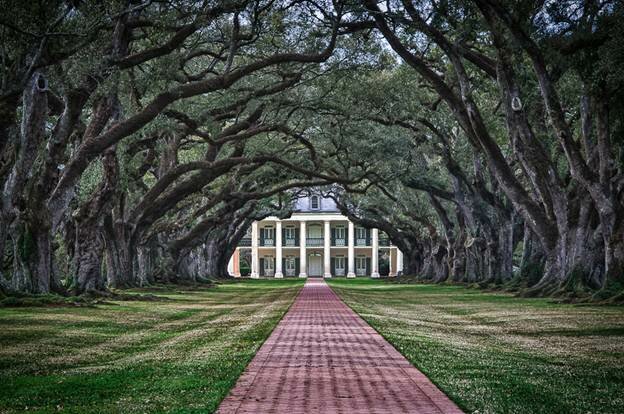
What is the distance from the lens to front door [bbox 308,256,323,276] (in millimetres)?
106250

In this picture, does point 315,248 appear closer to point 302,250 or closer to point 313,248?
point 313,248

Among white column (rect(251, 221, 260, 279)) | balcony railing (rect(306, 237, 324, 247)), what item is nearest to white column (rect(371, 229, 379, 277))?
Answer: balcony railing (rect(306, 237, 324, 247))

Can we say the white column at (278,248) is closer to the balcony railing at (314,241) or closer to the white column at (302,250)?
the white column at (302,250)

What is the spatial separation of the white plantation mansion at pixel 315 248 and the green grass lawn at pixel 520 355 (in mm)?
79565

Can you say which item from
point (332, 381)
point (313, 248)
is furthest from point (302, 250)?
point (332, 381)

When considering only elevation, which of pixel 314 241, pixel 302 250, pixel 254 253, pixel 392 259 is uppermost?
pixel 314 241

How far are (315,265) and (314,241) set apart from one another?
3284mm

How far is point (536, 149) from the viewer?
23.2 meters

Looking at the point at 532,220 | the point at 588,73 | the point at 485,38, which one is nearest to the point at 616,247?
the point at 532,220

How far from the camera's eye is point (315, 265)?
350ft

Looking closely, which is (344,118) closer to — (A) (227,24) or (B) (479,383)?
(A) (227,24)

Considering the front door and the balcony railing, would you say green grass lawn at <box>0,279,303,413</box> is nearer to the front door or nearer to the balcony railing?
the balcony railing

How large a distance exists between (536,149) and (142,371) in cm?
1598

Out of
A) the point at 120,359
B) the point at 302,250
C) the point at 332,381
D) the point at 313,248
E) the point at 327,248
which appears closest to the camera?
the point at 332,381
